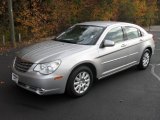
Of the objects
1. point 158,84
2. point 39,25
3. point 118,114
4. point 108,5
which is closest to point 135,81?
point 158,84

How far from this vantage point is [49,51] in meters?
5.36

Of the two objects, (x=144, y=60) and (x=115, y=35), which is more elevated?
(x=115, y=35)

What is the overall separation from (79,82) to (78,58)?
0.53m

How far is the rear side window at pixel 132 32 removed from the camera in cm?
673

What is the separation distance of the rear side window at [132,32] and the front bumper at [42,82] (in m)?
2.57

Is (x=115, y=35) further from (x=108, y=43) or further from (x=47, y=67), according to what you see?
(x=47, y=67)

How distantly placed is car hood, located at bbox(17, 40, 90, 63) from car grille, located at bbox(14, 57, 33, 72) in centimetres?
7

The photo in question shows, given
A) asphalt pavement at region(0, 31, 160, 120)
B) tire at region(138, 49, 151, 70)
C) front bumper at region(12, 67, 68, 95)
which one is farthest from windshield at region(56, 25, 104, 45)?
tire at region(138, 49, 151, 70)

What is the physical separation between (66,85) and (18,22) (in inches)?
370

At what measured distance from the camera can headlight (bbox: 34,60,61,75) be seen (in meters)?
4.83

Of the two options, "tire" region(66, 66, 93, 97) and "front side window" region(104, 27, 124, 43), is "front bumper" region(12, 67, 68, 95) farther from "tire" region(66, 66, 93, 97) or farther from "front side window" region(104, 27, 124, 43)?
"front side window" region(104, 27, 124, 43)

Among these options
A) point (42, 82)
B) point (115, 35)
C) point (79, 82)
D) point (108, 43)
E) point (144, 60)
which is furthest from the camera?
point (144, 60)

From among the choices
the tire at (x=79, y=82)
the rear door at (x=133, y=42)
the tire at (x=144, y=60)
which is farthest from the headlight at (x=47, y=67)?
the tire at (x=144, y=60)

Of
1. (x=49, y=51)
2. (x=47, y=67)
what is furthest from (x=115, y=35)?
(x=47, y=67)
